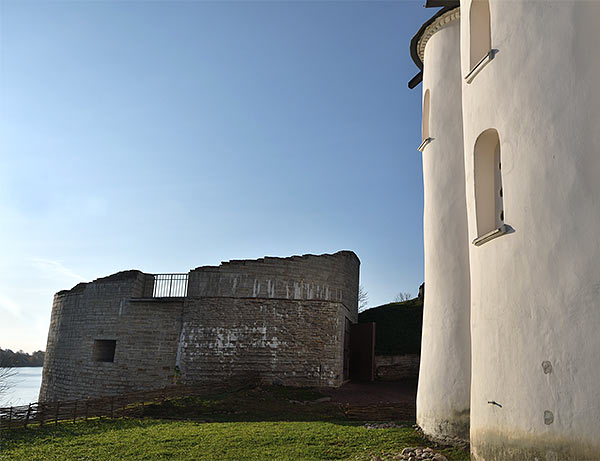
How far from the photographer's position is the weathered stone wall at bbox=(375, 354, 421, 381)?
77.8 feet

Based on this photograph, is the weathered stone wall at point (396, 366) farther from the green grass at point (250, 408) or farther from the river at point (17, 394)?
the river at point (17, 394)

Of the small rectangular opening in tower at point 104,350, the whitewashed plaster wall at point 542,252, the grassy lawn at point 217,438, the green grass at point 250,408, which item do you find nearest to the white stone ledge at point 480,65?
the whitewashed plaster wall at point 542,252

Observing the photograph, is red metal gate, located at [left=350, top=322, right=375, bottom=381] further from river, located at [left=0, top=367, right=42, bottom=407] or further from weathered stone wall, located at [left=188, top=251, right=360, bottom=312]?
river, located at [left=0, top=367, right=42, bottom=407]

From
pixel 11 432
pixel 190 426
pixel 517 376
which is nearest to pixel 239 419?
pixel 190 426

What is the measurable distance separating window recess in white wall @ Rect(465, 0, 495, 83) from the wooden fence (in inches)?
502

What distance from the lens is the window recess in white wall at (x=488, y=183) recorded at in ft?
28.8

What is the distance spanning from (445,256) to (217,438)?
6.19 m

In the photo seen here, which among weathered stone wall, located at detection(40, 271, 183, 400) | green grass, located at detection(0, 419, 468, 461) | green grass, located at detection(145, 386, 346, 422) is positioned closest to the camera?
green grass, located at detection(0, 419, 468, 461)

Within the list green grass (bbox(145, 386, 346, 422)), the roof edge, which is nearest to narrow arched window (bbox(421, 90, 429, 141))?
the roof edge

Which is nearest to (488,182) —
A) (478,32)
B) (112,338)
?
(478,32)

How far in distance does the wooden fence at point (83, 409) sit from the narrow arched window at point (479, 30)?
1280cm

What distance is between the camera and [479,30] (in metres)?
9.54

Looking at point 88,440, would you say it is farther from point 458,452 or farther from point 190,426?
point 458,452

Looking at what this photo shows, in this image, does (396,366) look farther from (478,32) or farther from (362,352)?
(478,32)
